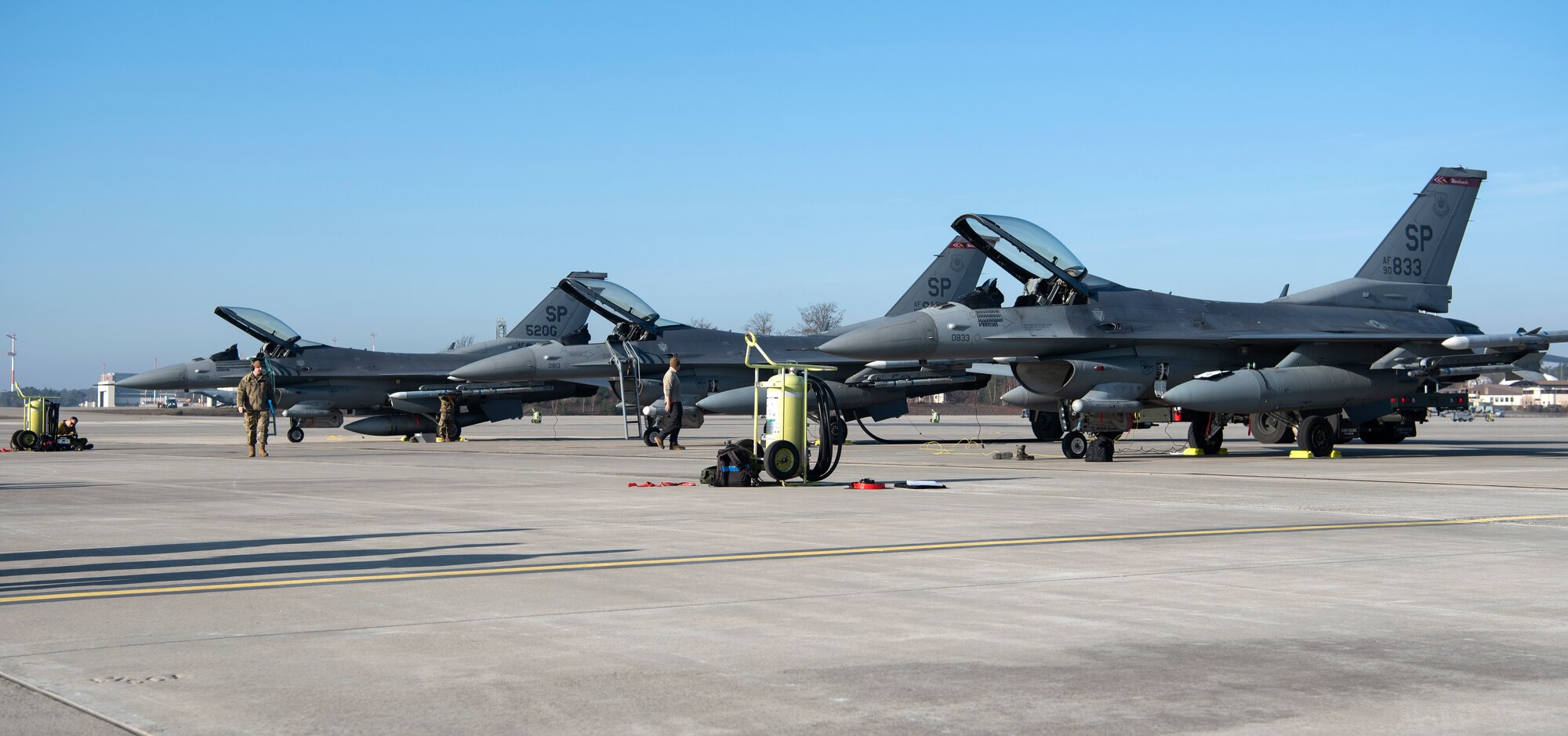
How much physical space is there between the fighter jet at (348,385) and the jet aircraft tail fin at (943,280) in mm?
8289

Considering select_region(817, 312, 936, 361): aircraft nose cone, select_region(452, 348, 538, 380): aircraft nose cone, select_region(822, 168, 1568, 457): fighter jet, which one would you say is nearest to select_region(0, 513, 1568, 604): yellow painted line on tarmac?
select_region(822, 168, 1568, 457): fighter jet

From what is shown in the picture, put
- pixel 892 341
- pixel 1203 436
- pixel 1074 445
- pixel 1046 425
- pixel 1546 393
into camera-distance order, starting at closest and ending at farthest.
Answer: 1. pixel 892 341
2. pixel 1074 445
3. pixel 1203 436
4. pixel 1046 425
5. pixel 1546 393

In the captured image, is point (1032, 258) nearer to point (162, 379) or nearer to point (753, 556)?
point (753, 556)

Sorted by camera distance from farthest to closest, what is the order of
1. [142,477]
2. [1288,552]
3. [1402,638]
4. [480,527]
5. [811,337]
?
[811,337]
[142,477]
[480,527]
[1288,552]
[1402,638]

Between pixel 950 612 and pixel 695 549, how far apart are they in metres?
2.76

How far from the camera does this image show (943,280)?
34.0 metres

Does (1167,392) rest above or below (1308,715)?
above

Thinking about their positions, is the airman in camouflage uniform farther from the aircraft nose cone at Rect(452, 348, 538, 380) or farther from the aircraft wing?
the aircraft wing

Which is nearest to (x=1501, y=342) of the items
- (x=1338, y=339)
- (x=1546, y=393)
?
(x=1338, y=339)

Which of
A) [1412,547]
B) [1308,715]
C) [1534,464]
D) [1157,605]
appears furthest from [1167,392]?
[1308,715]

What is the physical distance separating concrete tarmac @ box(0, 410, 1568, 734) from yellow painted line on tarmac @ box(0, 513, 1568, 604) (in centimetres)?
4

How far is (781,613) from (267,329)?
29.5 m

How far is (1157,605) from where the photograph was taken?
6242mm

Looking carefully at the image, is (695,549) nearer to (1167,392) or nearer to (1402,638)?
(1402,638)
